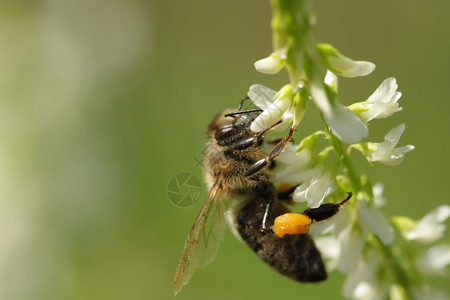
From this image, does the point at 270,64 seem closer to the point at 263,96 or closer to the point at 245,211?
the point at 263,96

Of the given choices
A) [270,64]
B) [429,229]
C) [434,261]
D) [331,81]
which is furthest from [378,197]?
[270,64]

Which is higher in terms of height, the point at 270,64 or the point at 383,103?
the point at 270,64

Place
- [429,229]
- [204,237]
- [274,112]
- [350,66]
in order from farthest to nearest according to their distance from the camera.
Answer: [204,237] → [429,229] → [274,112] → [350,66]

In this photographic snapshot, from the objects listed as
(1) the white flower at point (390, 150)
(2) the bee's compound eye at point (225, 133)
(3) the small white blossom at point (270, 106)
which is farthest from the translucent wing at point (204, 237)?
(1) the white flower at point (390, 150)

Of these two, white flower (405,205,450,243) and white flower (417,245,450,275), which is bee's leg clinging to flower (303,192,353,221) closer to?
white flower (405,205,450,243)

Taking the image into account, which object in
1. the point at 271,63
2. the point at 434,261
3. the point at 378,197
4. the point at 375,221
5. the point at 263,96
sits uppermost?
the point at 271,63

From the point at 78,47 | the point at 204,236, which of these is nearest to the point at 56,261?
the point at 78,47
